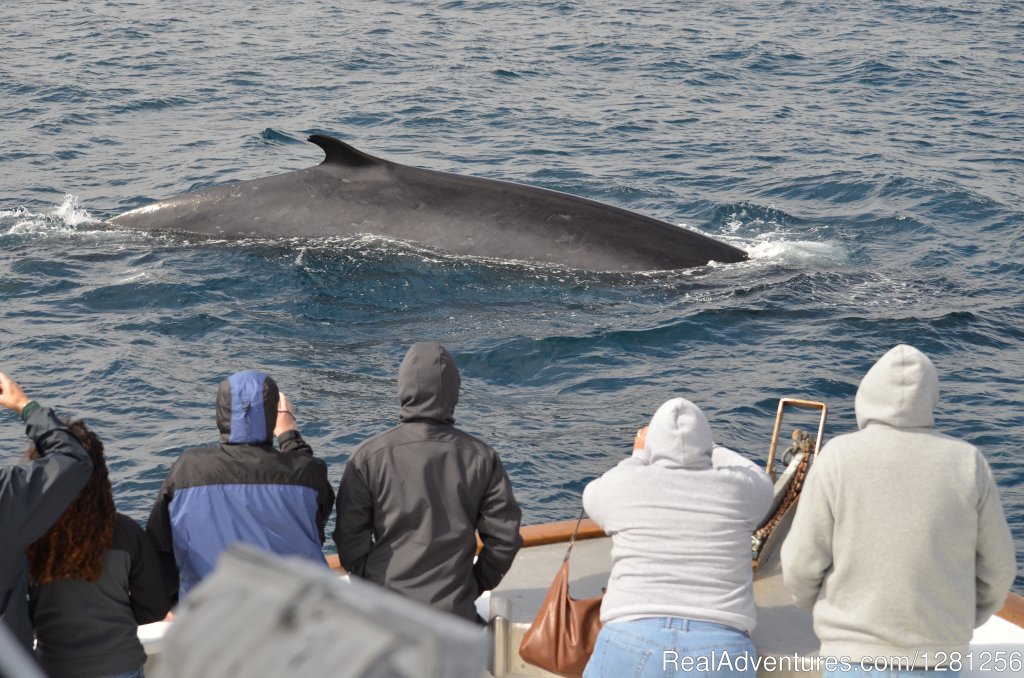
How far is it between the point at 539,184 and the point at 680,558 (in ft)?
53.1

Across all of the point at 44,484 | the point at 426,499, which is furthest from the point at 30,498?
the point at 426,499

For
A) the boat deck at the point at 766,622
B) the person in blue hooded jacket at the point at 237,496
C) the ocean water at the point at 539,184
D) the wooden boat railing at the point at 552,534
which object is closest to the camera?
the person in blue hooded jacket at the point at 237,496

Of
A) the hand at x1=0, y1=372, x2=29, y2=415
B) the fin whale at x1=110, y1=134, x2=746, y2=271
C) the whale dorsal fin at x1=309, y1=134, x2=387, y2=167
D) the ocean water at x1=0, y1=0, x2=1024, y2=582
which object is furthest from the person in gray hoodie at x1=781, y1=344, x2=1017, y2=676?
the whale dorsal fin at x1=309, y1=134, x2=387, y2=167

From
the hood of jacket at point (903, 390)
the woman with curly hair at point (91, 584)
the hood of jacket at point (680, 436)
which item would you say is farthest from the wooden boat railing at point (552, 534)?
the hood of jacket at point (903, 390)

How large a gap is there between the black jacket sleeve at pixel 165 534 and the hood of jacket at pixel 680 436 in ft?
6.34

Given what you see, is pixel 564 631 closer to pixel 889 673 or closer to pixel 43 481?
pixel 889 673

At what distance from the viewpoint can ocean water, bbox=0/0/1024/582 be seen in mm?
12281

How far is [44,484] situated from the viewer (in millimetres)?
4523

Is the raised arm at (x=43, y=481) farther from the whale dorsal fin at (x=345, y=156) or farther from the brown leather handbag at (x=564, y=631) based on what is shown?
the whale dorsal fin at (x=345, y=156)

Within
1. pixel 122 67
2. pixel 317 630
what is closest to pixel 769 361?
pixel 317 630

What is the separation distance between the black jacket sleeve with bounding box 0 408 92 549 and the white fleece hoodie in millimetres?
2041

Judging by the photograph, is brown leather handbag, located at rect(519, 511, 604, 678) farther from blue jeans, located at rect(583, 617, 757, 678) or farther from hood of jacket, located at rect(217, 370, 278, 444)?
hood of jacket, located at rect(217, 370, 278, 444)

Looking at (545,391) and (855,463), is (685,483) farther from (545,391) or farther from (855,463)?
(545,391)

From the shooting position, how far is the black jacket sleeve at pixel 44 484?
4.44 metres
